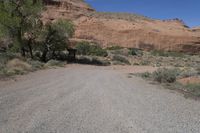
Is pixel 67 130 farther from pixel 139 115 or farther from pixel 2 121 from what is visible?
pixel 139 115

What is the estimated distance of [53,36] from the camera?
35.4 m

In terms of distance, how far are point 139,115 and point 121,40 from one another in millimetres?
59420

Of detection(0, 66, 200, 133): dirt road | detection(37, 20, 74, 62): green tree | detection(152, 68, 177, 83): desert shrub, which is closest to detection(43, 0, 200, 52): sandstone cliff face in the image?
detection(37, 20, 74, 62): green tree

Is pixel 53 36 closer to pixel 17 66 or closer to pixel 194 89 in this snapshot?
pixel 17 66

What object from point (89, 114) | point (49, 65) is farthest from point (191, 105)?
point (49, 65)

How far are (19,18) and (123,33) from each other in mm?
39743

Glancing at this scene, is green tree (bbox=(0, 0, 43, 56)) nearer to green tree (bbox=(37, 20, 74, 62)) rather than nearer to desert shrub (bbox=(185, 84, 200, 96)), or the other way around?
green tree (bbox=(37, 20, 74, 62))

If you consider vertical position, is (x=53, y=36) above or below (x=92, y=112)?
above

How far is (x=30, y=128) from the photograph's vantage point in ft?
26.1

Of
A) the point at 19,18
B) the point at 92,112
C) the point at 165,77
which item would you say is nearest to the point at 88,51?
the point at 19,18

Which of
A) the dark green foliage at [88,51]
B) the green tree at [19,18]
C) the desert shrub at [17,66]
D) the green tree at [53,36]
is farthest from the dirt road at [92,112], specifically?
the dark green foliage at [88,51]

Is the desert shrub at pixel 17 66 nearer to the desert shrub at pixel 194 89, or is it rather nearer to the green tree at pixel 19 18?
the green tree at pixel 19 18

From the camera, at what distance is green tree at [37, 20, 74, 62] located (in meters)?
35.0

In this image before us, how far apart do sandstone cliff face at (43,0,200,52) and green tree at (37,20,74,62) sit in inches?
1120
